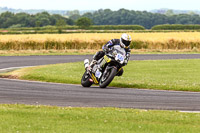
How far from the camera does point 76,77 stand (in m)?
20.1

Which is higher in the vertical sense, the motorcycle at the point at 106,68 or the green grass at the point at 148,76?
the motorcycle at the point at 106,68

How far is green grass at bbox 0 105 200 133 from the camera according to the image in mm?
9234

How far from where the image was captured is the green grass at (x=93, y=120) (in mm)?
9234

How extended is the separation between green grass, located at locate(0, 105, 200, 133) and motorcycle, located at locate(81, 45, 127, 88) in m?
4.58

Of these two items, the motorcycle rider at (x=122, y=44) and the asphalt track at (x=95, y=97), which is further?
the motorcycle rider at (x=122, y=44)

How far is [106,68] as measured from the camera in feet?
55.2

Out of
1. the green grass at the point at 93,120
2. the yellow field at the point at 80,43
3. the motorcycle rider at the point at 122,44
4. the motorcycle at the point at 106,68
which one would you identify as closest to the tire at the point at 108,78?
the motorcycle at the point at 106,68

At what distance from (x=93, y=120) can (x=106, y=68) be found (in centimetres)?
670

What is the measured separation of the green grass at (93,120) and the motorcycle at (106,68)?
4.58 meters

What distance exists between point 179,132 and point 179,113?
8.51 feet

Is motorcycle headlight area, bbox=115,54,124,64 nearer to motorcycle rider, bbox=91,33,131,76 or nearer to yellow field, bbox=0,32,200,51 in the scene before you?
motorcycle rider, bbox=91,33,131,76

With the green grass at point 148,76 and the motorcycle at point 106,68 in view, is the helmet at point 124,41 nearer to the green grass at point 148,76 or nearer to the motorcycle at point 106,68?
the motorcycle at point 106,68

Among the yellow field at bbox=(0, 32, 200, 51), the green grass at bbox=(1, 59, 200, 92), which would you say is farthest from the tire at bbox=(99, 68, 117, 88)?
the yellow field at bbox=(0, 32, 200, 51)

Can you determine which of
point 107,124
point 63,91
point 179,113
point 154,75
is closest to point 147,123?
point 107,124
